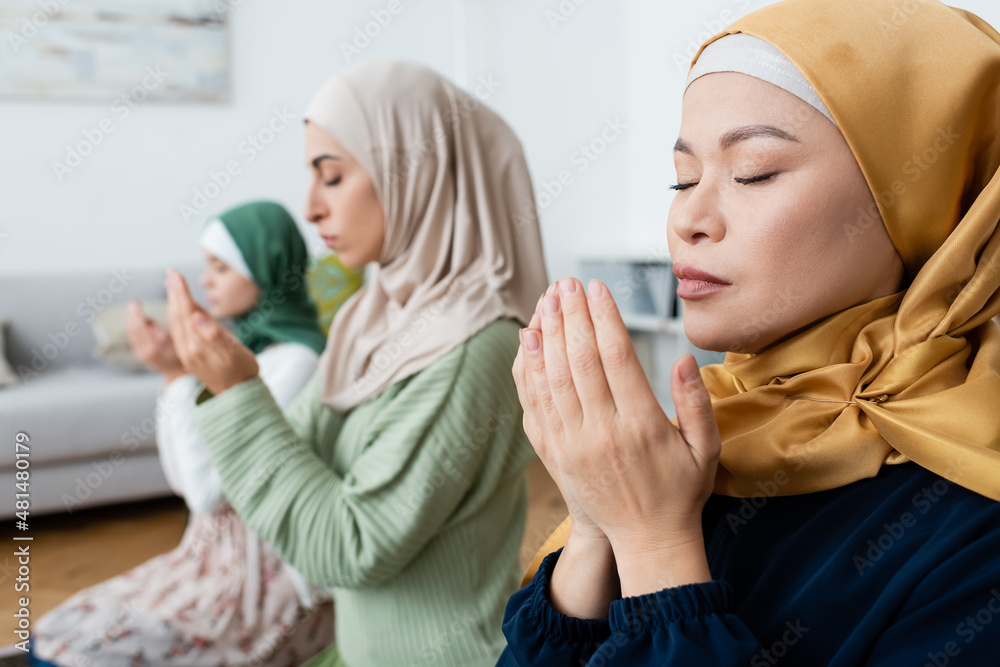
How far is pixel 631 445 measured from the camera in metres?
0.57

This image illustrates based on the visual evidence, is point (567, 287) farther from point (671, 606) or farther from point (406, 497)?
point (406, 497)

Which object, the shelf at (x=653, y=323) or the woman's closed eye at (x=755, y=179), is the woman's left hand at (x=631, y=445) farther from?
the shelf at (x=653, y=323)

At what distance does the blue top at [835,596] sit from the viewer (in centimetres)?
53

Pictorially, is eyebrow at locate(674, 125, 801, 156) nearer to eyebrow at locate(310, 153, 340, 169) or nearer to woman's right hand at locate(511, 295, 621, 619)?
woman's right hand at locate(511, 295, 621, 619)

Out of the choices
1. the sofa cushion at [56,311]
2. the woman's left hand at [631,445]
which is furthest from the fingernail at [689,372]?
the sofa cushion at [56,311]

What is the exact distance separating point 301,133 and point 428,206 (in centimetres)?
361

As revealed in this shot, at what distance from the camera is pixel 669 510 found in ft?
1.90

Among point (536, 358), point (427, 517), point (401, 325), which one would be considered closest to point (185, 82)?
point (401, 325)

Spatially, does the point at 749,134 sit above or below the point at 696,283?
above

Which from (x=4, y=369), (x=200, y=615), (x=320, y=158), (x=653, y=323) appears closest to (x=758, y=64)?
(x=320, y=158)

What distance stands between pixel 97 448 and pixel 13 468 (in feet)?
0.97

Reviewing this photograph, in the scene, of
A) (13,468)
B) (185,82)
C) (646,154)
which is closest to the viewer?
(13,468)

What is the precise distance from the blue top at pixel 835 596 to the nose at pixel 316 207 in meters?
0.81

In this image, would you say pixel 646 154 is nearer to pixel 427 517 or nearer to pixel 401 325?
pixel 401 325
